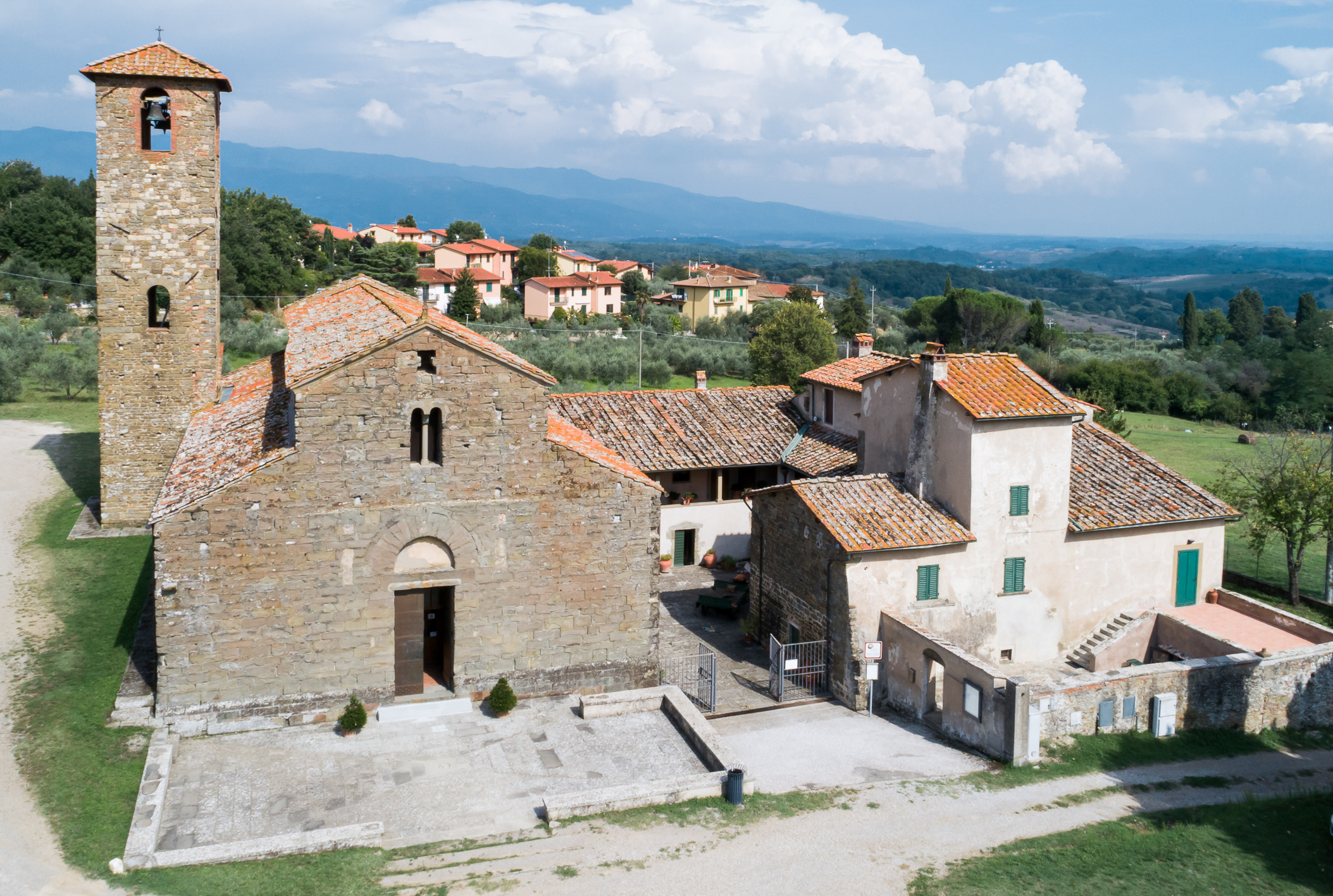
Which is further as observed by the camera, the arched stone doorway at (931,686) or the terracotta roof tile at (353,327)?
the arched stone doorway at (931,686)

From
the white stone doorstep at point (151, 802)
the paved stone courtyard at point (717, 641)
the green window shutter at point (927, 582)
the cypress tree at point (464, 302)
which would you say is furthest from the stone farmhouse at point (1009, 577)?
the cypress tree at point (464, 302)

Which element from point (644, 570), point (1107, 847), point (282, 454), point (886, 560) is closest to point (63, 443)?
point (282, 454)

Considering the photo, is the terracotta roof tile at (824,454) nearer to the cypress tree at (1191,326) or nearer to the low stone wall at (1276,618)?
the low stone wall at (1276,618)

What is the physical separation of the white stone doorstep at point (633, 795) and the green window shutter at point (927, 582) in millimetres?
7256

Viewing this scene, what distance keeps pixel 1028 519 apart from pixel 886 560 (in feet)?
12.5

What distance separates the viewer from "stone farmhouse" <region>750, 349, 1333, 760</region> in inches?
804

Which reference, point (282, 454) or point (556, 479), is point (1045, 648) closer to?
point (556, 479)

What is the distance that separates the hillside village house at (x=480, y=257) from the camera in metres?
113

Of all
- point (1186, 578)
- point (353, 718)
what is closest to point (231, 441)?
point (353, 718)

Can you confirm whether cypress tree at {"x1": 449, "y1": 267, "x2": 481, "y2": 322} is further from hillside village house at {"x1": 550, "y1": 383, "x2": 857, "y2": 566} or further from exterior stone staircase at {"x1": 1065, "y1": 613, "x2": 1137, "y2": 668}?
exterior stone staircase at {"x1": 1065, "y1": 613, "x2": 1137, "y2": 668}

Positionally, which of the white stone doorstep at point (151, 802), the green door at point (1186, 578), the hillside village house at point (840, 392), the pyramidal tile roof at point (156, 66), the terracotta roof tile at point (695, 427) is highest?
the pyramidal tile roof at point (156, 66)

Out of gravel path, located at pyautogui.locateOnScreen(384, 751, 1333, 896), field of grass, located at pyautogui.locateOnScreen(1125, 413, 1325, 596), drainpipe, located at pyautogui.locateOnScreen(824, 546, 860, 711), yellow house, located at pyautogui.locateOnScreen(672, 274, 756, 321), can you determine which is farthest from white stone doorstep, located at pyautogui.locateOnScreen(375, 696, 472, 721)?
yellow house, located at pyautogui.locateOnScreen(672, 274, 756, 321)

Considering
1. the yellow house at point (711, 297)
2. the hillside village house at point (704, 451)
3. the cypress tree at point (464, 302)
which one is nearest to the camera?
the hillside village house at point (704, 451)

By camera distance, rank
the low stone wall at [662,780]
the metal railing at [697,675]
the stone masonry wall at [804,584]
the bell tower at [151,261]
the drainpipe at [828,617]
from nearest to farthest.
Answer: the low stone wall at [662,780] → the metal railing at [697,675] → the stone masonry wall at [804,584] → the drainpipe at [828,617] → the bell tower at [151,261]
